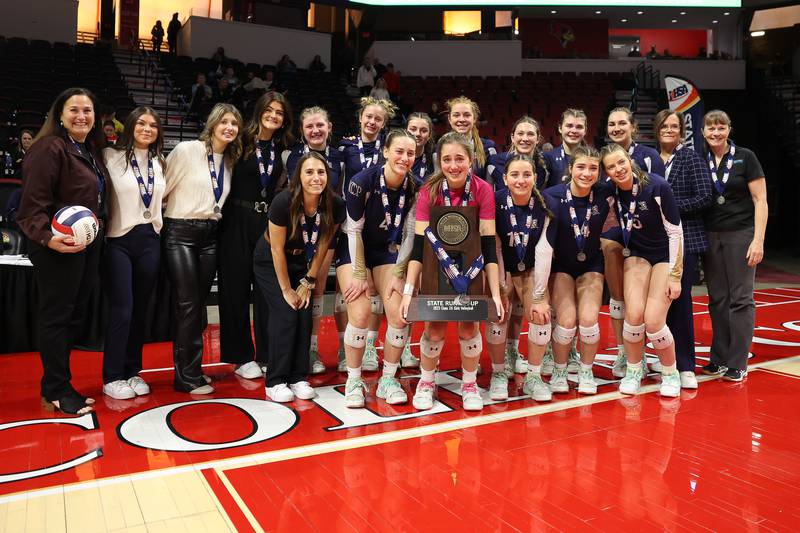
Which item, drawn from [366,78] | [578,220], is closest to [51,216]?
[578,220]

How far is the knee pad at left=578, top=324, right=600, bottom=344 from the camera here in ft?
12.3

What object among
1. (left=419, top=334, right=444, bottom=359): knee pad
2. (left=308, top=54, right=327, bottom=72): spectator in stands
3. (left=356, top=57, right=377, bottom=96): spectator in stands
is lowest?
(left=419, top=334, right=444, bottom=359): knee pad

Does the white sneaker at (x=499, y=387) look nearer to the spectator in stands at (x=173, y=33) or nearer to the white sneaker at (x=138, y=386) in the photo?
the white sneaker at (x=138, y=386)

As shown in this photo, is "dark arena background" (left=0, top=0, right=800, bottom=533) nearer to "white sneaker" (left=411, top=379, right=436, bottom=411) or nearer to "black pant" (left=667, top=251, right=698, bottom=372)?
"white sneaker" (left=411, top=379, right=436, bottom=411)

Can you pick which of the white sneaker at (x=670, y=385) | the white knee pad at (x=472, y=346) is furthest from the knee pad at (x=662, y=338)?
the white knee pad at (x=472, y=346)

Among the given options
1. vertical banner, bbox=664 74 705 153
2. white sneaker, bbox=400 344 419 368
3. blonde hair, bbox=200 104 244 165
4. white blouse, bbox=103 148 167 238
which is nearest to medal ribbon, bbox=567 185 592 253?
white sneaker, bbox=400 344 419 368

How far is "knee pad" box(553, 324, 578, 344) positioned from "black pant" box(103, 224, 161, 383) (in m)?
2.32

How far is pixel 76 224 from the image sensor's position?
3158 millimetres

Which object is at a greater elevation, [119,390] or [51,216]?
[51,216]

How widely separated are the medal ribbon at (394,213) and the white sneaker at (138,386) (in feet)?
5.43

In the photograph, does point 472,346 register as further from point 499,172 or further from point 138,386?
point 138,386

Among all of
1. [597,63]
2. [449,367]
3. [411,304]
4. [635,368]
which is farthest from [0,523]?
[597,63]

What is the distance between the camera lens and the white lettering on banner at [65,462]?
263 cm

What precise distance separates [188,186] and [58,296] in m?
0.92
